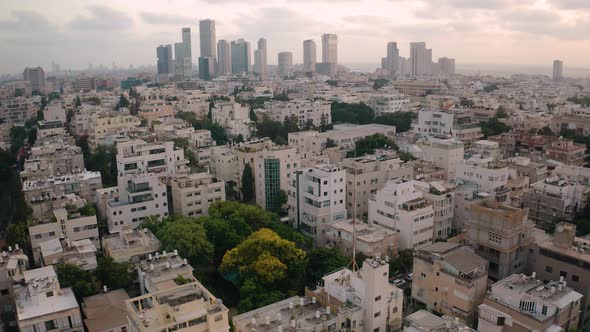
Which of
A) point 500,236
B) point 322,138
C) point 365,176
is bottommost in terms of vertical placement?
point 500,236

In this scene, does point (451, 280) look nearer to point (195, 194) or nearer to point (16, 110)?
point (195, 194)

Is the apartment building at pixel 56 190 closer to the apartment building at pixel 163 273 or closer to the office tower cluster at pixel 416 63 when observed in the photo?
the apartment building at pixel 163 273

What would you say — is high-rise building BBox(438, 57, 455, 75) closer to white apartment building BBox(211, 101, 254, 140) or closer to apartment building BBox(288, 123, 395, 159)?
white apartment building BBox(211, 101, 254, 140)

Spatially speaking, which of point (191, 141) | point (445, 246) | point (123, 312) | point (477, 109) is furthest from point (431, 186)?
point (477, 109)

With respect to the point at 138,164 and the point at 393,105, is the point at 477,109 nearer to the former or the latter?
the point at 393,105

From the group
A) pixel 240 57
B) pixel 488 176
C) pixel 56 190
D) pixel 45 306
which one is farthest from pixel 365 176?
pixel 240 57

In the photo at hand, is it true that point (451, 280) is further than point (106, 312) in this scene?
Yes
